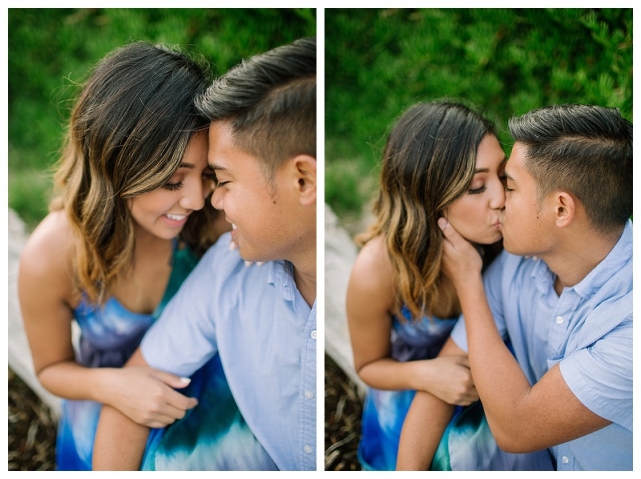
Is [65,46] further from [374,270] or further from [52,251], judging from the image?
[374,270]

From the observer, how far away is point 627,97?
198cm

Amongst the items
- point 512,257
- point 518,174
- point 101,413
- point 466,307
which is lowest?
point 101,413

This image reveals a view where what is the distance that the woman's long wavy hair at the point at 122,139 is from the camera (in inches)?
71.1

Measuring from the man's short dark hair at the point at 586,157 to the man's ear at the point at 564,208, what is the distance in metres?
0.02

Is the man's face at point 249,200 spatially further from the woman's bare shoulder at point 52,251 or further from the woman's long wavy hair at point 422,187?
the woman's bare shoulder at point 52,251

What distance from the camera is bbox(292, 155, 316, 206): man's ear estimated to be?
6.08ft

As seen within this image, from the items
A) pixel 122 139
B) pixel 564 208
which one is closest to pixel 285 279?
pixel 122 139

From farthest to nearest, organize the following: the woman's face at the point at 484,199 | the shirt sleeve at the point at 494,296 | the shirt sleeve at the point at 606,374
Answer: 1. the shirt sleeve at the point at 494,296
2. the woman's face at the point at 484,199
3. the shirt sleeve at the point at 606,374

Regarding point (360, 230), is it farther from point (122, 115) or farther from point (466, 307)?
point (122, 115)

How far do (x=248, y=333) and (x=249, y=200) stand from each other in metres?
0.40

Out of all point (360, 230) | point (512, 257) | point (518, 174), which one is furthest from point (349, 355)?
point (518, 174)

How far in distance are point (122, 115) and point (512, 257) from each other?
1162mm

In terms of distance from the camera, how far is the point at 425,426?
6.59 feet

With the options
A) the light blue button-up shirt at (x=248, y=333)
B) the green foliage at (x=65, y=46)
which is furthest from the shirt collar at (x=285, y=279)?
the green foliage at (x=65, y=46)
